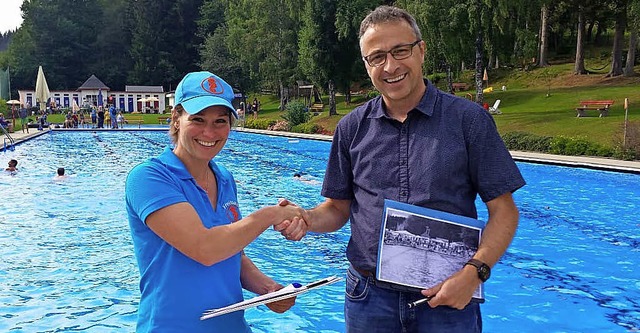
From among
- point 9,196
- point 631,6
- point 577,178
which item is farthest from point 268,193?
point 631,6

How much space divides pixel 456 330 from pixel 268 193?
11373mm

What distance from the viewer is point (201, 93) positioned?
6.88 feet

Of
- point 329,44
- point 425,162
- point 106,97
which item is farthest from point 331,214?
point 106,97

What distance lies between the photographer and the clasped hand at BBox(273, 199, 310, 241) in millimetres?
2227

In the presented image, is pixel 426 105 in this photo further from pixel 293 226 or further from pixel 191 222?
pixel 191 222

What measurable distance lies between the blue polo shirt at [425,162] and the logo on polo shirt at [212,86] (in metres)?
0.60

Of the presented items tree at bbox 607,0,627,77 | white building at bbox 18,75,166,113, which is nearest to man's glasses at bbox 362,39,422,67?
tree at bbox 607,0,627,77

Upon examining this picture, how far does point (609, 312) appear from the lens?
6.01m

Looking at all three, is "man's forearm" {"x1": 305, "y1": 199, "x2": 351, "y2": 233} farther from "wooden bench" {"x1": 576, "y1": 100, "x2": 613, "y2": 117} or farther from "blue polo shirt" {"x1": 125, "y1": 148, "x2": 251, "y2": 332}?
"wooden bench" {"x1": 576, "y1": 100, "x2": 613, "y2": 117}

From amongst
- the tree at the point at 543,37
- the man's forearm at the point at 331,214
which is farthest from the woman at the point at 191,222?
the tree at the point at 543,37

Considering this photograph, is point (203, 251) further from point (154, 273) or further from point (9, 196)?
point (9, 196)

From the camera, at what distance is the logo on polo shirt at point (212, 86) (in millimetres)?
2123

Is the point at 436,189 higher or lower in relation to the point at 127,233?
higher

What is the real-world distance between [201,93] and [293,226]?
25.9 inches
